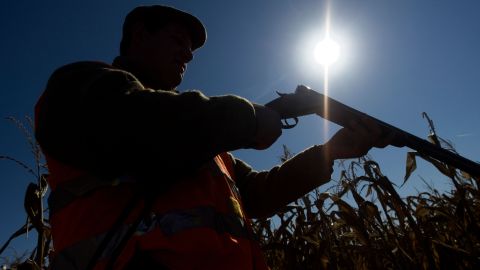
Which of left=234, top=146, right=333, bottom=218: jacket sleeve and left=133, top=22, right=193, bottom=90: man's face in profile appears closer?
left=133, top=22, right=193, bottom=90: man's face in profile

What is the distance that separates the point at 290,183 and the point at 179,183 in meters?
Answer: 1.10

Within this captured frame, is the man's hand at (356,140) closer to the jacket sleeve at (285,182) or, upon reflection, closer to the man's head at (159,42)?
the jacket sleeve at (285,182)

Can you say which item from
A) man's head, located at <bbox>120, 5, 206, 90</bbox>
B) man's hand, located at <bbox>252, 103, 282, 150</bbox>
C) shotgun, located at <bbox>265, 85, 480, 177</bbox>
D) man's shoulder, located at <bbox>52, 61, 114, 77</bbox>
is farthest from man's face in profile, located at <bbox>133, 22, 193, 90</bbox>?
man's hand, located at <bbox>252, 103, 282, 150</bbox>

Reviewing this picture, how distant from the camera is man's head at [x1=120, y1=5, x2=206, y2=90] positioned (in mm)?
2434

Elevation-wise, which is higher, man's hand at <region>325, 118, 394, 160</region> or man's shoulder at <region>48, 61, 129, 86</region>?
man's shoulder at <region>48, 61, 129, 86</region>

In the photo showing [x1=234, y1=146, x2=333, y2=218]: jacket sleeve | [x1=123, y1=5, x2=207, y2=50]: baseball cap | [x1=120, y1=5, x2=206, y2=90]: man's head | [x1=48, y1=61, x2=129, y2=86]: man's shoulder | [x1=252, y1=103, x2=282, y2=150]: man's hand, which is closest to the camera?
[x1=48, y1=61, x2=129, y2=86]: man's shoulder

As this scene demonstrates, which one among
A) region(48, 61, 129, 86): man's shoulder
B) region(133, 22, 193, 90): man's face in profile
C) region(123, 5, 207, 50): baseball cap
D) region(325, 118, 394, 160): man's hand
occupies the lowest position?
region(325, 118, 394, 160): man's hand

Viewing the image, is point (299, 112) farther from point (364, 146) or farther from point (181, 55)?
point (181, 55)

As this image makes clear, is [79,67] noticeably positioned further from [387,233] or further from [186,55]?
[387,233]

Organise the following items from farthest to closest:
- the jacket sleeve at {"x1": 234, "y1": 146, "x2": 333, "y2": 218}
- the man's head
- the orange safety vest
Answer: the jacket sleeve at {"x1": 234, "y1": 146, "x2": 333, "y2": 218} → the man's head → the orange safety vest

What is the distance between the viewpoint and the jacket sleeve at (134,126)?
1.49 metres

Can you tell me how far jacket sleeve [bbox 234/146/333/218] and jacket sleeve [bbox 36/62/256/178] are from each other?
1033 mm

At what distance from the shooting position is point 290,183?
2578 mm

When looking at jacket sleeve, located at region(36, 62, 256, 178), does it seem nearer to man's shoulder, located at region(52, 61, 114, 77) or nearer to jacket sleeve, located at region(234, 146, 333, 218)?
man's shoulder, located at region(52, 61, 114, 77)
